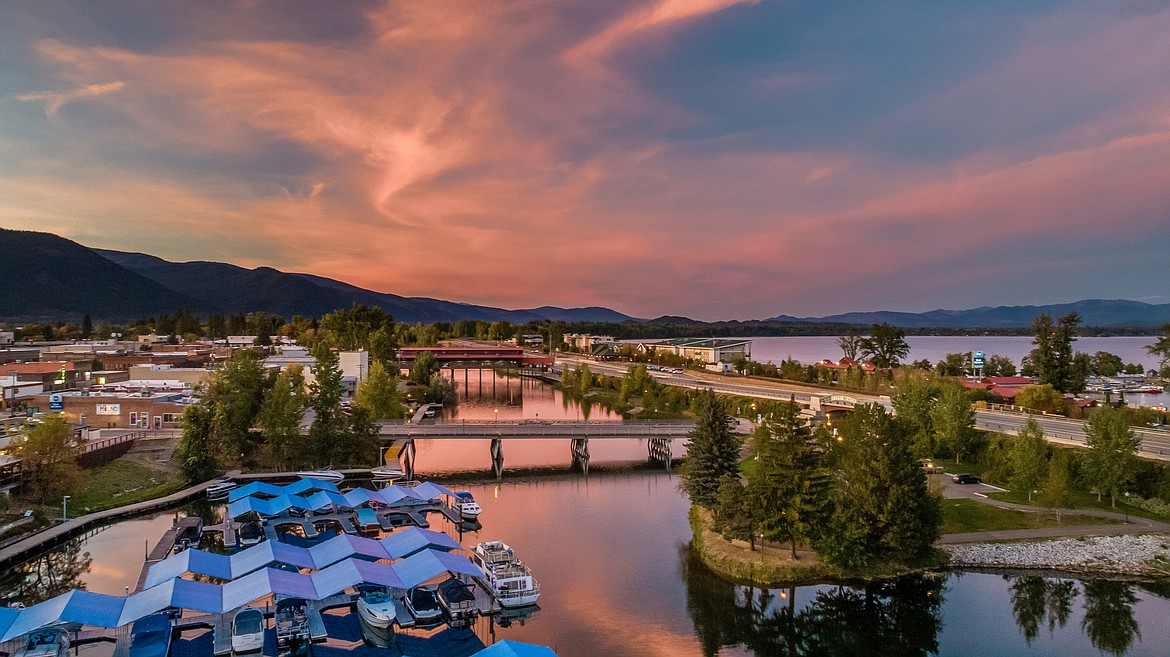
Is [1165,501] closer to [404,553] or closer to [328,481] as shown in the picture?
[404,553]

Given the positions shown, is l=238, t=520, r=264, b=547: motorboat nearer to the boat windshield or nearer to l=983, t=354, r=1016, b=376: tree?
the boat windshield

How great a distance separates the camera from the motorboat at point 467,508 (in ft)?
133

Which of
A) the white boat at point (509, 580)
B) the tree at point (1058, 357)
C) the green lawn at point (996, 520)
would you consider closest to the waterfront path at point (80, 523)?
the white boat at point (509, 580)

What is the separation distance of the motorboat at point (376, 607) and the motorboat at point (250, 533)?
12143 millimetres

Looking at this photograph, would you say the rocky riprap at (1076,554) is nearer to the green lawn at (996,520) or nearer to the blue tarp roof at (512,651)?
the green lawn at (996,520)

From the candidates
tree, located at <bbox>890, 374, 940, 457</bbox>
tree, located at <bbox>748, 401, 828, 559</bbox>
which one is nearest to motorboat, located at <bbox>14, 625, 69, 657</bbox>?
tree, located at <bbox>748, 401, 828, 559</bbox>

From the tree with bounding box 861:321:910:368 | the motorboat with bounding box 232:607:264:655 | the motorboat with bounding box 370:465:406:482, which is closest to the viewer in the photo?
the motorboat with bounding box 232:607:264:655

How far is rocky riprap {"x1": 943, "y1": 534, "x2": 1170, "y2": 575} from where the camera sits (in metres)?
31.1

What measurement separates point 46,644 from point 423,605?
12087 millimetres

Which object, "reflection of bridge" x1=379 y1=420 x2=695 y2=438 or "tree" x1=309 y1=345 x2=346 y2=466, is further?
"reflection of bridge" x1=379 y1=420 x2=695 y2=438

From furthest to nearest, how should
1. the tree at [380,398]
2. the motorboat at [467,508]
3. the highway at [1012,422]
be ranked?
the tree at [380,398], the highway at [1012,422], the motorboat at [467,508]

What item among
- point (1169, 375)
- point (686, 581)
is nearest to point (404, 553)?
point (686, 581)

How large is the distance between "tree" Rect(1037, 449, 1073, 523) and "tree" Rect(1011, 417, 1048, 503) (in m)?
0.50

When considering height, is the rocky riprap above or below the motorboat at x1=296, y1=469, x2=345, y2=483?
above
